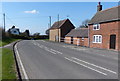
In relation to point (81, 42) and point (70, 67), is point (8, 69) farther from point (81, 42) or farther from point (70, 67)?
point (81, 42)

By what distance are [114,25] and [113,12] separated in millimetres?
3751

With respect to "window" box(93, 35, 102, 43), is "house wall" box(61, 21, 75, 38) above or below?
above

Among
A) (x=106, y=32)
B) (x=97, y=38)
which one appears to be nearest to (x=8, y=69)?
(x=106, y=32)

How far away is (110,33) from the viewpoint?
27.9 m

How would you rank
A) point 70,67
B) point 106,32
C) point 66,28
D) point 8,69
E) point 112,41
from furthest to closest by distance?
point 66,28, point 106,32, point 112,41, point 70,67, point 8,69

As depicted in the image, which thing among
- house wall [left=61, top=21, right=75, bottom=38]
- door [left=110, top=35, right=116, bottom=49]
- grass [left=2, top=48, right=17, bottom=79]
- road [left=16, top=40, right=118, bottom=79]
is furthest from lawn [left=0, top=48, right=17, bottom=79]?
house wall [left=61, top=21, right=75, bottom=38]

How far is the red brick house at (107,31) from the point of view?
1056 inches

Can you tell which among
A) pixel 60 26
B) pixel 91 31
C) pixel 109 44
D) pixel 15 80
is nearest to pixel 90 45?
pixel 91 31

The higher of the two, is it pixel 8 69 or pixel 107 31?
pixel 107 31

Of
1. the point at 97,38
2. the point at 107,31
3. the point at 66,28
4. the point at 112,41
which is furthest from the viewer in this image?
the point at 66,28

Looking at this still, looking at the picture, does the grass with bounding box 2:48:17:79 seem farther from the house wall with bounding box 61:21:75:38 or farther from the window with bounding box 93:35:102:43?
the house wall with bounding box 61:21:75:38

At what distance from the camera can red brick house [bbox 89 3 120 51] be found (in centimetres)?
2681

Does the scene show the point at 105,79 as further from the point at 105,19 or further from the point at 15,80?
the point at 105,19

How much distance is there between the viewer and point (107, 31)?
28781 millimetres
